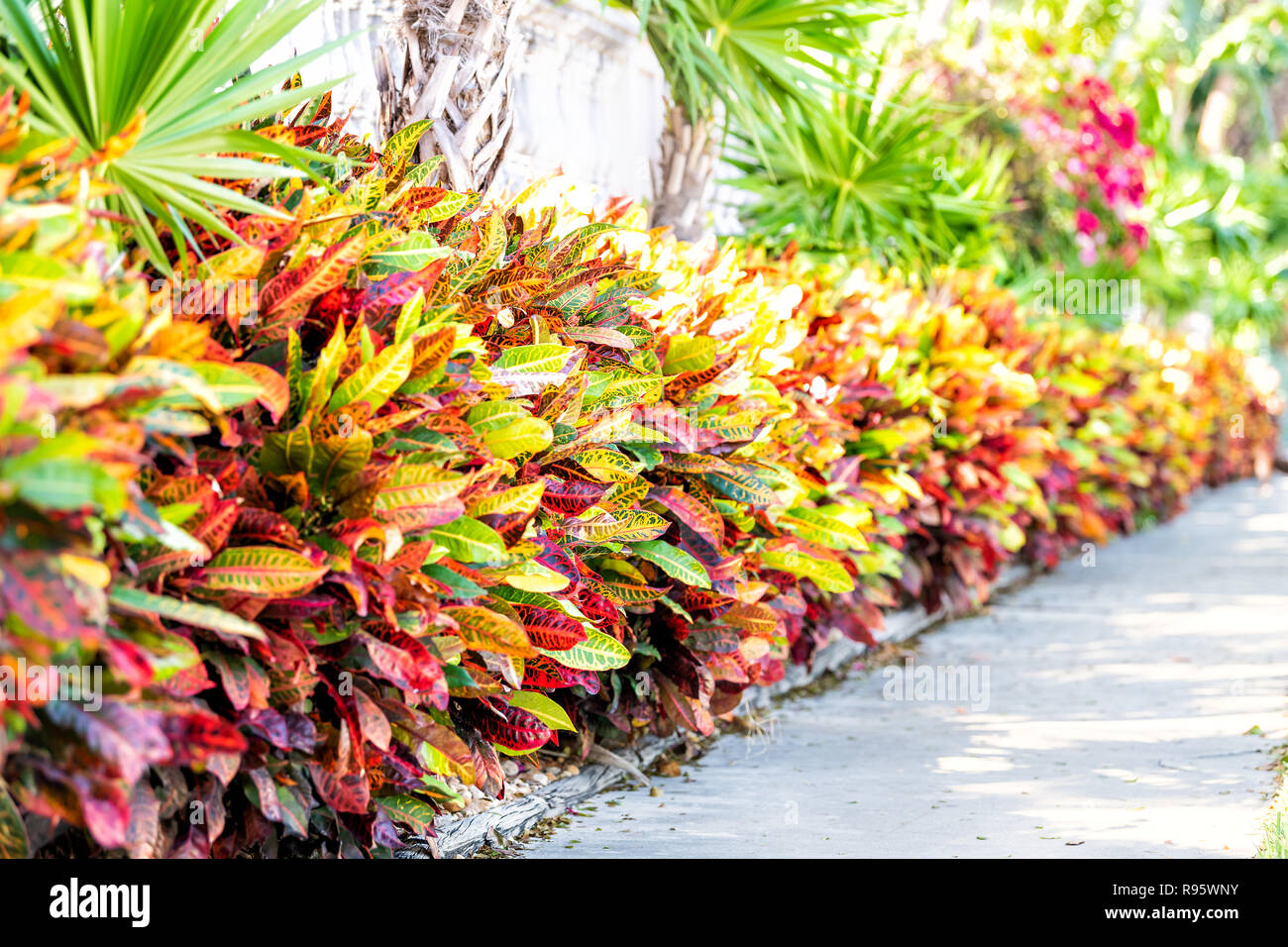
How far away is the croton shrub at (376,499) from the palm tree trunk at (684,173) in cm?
125

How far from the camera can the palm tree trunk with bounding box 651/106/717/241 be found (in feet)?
21.1

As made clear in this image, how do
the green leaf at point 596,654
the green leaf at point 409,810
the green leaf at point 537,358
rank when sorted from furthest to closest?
the green leaf at point 596,654 < the green leaf at point 537,358 < the green leaf at point 409,810

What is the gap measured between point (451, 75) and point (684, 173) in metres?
2.36

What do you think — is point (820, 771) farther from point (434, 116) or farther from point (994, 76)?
point (994, 76)

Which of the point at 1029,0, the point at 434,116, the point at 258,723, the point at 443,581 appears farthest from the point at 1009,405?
the point at 1029,0

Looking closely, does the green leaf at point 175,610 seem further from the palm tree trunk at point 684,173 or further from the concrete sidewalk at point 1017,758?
the palm tree trunk at point 684,173

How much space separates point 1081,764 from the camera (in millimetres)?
4496

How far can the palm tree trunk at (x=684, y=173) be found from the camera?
21.1 feet

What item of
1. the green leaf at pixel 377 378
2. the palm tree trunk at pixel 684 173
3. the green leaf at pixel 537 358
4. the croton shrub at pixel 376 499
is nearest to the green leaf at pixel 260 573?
the croton shrub at pixel 376 499

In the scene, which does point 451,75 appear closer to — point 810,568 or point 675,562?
point 675,562

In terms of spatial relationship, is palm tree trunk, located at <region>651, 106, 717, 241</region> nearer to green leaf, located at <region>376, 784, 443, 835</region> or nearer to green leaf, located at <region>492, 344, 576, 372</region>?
green leaf, located at <region>492, 344, 576, 372</region>

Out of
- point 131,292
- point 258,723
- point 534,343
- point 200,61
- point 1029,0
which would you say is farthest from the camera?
point 1029,0

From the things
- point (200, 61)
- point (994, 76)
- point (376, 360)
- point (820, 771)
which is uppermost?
point (994, 76)

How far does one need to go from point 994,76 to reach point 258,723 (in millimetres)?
9830
